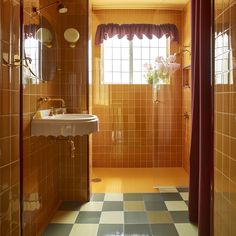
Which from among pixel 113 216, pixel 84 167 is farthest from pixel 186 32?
pixel 113 216

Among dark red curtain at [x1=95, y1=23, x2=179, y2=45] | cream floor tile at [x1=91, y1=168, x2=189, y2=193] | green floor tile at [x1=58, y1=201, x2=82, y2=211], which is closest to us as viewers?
green floor tile at [x1=58, y1=201, x2=82, y2=211]

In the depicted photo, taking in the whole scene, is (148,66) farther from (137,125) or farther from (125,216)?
(125,216)

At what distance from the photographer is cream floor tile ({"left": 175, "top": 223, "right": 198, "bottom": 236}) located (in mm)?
2160

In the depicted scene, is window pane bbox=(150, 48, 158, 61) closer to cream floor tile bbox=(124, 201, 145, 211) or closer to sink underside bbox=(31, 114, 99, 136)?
cream floor tile bbox=(124, 201, 145, 211)

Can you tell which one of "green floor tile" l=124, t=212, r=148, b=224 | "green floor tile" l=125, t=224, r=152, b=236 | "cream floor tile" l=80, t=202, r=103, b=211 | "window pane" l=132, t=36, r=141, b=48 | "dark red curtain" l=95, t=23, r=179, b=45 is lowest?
"green floor tile" l=125, t=224, r=152, b=236

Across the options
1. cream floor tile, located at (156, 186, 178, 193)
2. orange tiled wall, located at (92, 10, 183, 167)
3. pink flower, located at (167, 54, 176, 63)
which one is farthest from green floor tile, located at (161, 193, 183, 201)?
pink flower, located at (167, 54, 176, 63)

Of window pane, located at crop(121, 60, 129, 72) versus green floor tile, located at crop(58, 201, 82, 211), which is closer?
green floor tile, located at crop(58, 201, 82, 211)

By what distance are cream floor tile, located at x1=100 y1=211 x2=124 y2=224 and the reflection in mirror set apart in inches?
51.9

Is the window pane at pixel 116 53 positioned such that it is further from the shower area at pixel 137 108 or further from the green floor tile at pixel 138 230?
the green floor tile at pixel 138 230

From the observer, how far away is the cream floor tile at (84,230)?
217cm

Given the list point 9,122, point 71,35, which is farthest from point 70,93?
point 9,122

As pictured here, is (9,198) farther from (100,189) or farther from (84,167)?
(100,189)

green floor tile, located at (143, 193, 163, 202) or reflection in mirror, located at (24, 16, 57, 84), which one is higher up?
reflection in mirror, located at (24, 16, 57, 84)

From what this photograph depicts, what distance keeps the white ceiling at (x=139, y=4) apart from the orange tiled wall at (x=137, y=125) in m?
0.62
